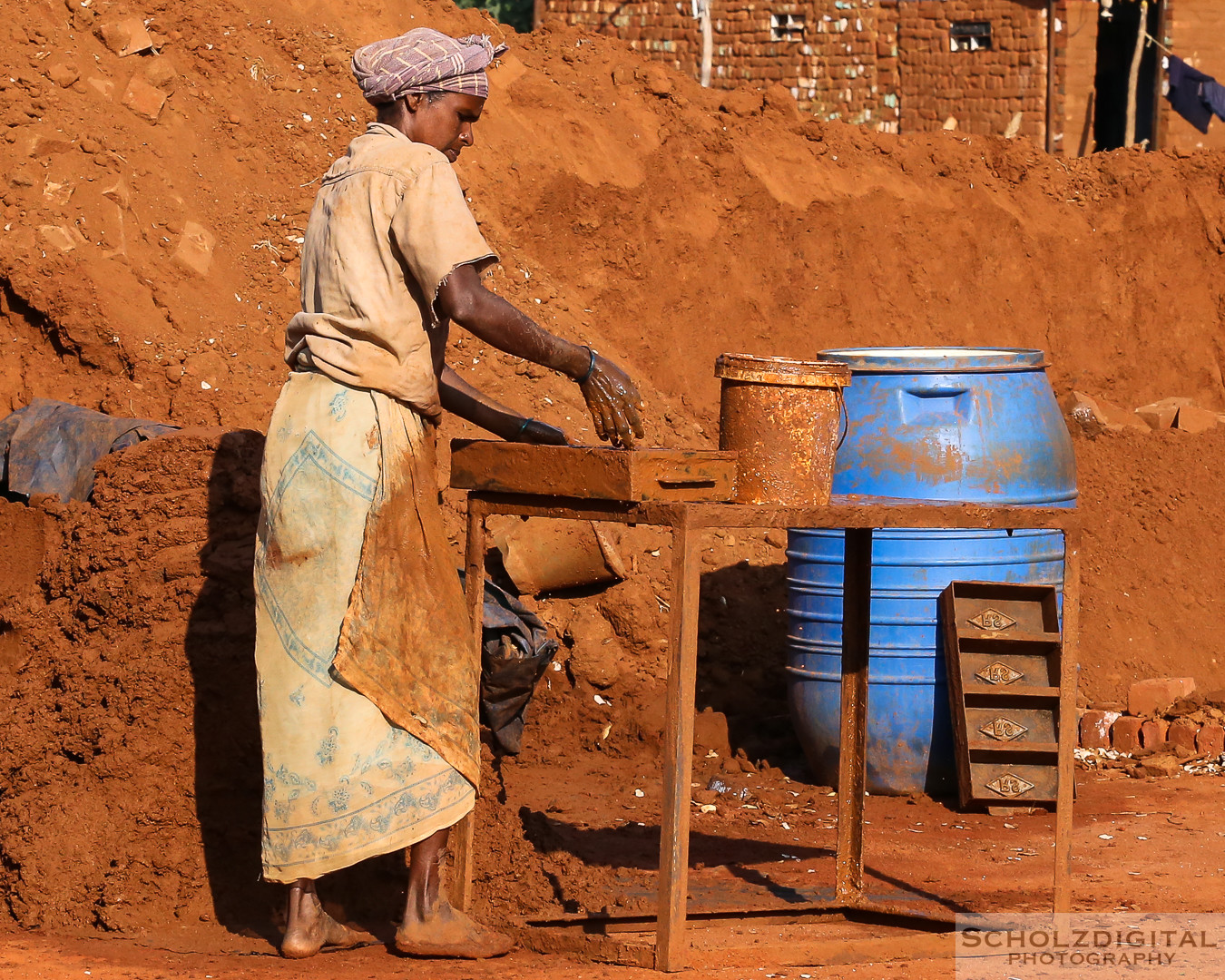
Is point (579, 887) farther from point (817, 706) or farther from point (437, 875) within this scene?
point (817, 706)

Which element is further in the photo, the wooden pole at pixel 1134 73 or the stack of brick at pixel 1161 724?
the wooden pole at pixel 1134 73

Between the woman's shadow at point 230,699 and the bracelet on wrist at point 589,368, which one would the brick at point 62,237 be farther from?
the bracelet on wrist at point 589,368

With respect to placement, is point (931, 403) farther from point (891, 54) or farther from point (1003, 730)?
point (891, 54)

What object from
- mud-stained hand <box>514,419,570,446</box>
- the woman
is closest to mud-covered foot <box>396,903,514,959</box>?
the woman

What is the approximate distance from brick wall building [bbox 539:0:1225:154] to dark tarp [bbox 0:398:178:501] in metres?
8.74

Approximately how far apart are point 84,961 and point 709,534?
14.1 ft

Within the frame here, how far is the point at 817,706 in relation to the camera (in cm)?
596

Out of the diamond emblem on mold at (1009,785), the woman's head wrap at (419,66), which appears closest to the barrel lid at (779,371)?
the woman's head wrap at (419,66)

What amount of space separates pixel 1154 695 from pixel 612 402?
425cm

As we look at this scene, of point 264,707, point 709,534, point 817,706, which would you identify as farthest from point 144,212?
point 264,707

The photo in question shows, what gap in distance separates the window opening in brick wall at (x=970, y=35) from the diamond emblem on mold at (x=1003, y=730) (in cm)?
868

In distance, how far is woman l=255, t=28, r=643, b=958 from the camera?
11.4 ft

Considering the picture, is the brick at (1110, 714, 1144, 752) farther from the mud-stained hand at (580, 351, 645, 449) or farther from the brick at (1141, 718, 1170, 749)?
the mud-stained hand at (580, 351, 645, 449)

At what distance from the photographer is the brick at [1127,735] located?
6531mm
